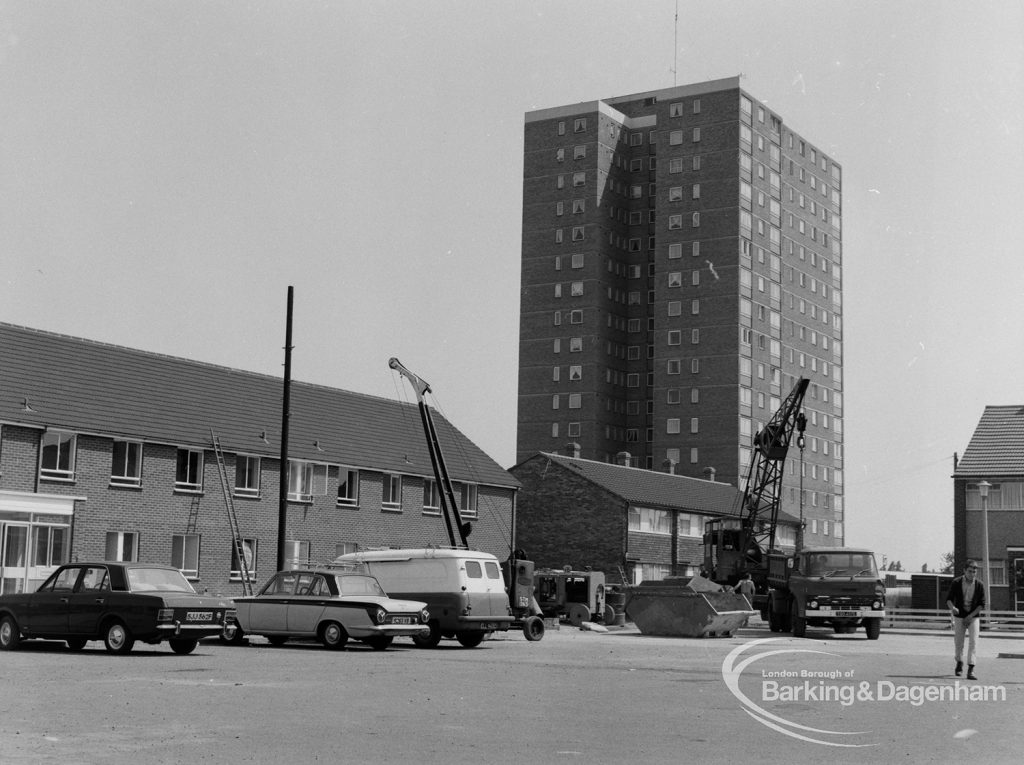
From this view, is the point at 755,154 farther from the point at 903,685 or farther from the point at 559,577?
the point at 903,685

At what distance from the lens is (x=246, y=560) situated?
4459 centimetres

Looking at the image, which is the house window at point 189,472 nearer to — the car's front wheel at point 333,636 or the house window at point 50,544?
the house window at point 50,544

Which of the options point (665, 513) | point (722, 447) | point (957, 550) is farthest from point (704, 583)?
point (722, 447)

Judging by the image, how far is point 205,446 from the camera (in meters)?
43.5

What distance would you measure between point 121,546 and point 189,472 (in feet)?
12.7

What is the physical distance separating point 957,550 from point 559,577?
763 inches

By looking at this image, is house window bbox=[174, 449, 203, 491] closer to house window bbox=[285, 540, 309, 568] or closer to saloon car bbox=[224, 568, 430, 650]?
house window bbox=[285, 540, 309, 568]

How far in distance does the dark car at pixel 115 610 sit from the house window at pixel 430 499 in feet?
97.8

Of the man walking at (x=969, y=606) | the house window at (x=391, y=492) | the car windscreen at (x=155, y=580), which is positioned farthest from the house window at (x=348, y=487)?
the man walking at (x=969, y=606)

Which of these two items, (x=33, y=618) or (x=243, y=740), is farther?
(x=33, y=618)

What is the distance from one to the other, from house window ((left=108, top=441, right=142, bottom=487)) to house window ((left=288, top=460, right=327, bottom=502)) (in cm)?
669

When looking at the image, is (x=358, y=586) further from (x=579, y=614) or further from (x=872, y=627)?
(x=579, y=614)

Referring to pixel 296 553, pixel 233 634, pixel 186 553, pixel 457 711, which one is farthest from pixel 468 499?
pixel 457 711

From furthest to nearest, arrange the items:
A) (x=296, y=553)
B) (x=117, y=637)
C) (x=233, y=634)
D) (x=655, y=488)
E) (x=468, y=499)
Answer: (x=655, y=488)
(x=468, y=499)
(x=296, y=553)
(x=233, y=634)
(x=117, y=637)
